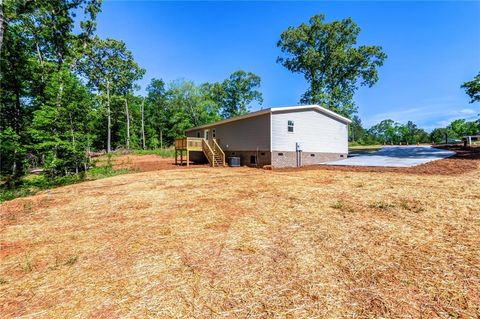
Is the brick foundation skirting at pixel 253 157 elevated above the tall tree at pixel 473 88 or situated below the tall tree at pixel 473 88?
below

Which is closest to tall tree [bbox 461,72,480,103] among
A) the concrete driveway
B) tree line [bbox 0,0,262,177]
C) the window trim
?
the concrete driveway

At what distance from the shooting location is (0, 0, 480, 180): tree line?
1116cm

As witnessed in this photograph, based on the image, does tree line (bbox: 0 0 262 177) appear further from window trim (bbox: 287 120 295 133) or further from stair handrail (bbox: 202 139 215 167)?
window trim (bbox: 287 120 295 133)

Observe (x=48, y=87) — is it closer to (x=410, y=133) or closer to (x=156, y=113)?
(x=156, y=113)

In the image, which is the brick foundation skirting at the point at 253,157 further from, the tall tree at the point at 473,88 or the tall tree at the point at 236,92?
the tall tree at the point at 236,92

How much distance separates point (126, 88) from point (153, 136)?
9.92 meters

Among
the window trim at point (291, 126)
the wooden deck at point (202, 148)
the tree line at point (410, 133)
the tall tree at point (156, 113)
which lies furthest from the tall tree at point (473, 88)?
the tall tree at point (156, 113)

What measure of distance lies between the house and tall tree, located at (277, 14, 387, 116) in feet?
30.3

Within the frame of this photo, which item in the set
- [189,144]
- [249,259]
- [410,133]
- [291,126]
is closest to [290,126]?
[291,126]

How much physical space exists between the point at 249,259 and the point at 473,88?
25.6m

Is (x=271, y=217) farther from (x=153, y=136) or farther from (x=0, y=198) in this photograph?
(x=153, y=136)

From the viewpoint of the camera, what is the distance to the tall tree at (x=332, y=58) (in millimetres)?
25703

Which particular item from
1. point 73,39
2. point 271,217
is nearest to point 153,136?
point 73,39

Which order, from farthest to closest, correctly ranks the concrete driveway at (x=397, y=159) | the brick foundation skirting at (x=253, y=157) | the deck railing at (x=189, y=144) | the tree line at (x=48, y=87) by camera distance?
the deck railing at (x=189, y=144) → the brick foundation skirting at (x=253, y=157) → the concrete driveway at (x=397, y=159) → the tree line at (x=48, y=87)
